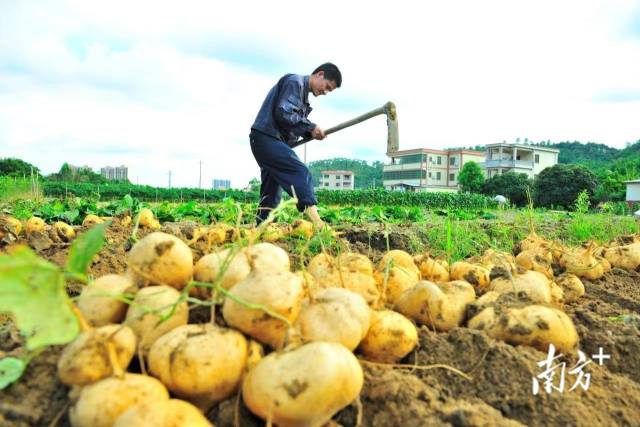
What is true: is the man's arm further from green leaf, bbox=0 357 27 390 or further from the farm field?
green leaf, bbox=0 357 27 390

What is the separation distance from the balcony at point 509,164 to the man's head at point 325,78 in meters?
70.0

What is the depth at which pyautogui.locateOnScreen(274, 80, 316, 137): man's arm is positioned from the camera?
5.37 m

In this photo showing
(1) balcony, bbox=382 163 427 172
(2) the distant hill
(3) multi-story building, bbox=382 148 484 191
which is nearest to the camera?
(3) multi-story building, bbox=382 148 484 191

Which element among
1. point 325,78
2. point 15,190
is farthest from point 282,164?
point 15,190

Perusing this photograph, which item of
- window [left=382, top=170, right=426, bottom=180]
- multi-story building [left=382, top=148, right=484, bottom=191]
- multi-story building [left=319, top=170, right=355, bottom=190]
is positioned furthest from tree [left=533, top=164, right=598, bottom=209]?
multi-story building [left=319, top=170, right=355, bottom=190]

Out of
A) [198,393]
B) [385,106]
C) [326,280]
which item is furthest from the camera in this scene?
[385,106]

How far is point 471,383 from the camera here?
5.38 feet

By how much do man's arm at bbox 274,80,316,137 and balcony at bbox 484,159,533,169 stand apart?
70.4 m

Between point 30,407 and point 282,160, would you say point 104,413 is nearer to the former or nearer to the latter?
point 30,407

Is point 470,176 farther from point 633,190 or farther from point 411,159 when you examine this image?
point 411,159

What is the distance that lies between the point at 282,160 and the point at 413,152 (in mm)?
81058

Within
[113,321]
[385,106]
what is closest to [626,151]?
[385,106]

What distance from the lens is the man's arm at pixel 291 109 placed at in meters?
5.37

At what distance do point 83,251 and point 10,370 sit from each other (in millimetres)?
467
